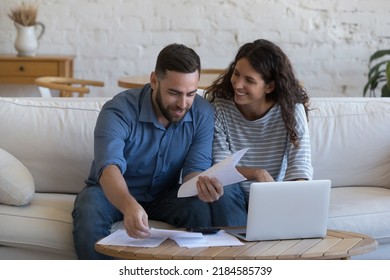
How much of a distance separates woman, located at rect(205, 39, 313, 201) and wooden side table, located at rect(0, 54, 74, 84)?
2472mm

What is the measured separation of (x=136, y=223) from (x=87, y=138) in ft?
3.55

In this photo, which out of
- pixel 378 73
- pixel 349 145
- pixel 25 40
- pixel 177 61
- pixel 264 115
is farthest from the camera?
pixel 25 40

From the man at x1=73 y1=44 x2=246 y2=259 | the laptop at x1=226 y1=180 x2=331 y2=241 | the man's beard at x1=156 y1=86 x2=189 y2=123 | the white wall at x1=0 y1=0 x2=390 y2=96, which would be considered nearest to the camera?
the laptop at x1=226 y1=180 x2=331 y2=241

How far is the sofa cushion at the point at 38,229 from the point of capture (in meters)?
2.72

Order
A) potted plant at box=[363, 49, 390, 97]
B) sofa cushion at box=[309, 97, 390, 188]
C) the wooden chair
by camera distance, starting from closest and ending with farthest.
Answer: sofa cushion at box=[309, 97, 390, 188]
the wooden chair
potted plant at box=[363, 49, 390, 97]

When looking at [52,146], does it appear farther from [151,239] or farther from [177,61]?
[151,239]

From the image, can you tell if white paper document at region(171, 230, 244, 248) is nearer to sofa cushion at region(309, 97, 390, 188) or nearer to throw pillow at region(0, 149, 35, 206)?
throw pillow at region(0, 149, 35, 206)

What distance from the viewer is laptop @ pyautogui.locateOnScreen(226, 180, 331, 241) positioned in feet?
7.52

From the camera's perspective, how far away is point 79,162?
10.5ft

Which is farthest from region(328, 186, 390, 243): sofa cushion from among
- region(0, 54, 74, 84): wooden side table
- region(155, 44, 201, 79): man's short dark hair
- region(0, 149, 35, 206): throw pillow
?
region(0, 54, 74, 84): wooden side table

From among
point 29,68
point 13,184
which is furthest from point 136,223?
point 29,68

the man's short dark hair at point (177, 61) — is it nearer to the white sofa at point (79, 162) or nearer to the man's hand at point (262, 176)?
the man's hand at point (262, 176)

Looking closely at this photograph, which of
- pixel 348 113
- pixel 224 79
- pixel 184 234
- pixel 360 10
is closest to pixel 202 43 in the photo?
pixel 360 10
